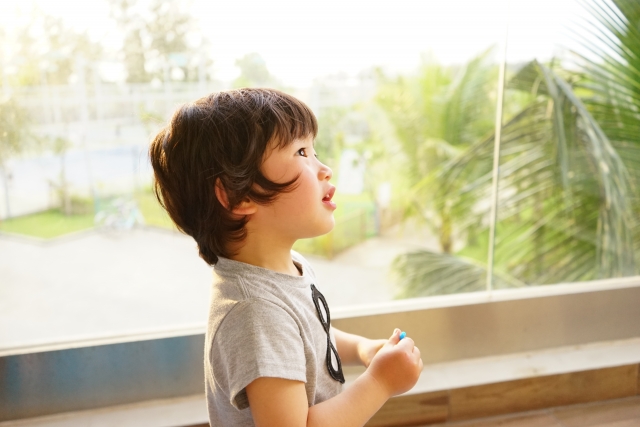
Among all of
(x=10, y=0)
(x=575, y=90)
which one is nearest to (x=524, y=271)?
(x=575, y=90)

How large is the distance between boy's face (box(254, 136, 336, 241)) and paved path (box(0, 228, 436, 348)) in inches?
20.8

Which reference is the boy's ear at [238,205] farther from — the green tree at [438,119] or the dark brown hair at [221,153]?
the green tree at [438,119]

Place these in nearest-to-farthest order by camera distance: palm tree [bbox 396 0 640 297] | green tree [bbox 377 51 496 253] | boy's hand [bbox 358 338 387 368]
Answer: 1. boy's hand [bbox 358 338 387 368]
2. palm tree [bbox 396 0 640 297]
3. green tree [bbox 377 51 496 253]

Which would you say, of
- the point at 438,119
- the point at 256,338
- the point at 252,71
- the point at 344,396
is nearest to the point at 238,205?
the point at 256,338

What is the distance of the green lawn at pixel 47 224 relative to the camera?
46.6 inches

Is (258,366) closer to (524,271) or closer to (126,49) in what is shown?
(126,49)

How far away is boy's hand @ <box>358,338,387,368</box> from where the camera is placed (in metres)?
0.98

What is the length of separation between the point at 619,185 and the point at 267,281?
44.4 inches

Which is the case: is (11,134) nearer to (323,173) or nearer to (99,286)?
(99,286)

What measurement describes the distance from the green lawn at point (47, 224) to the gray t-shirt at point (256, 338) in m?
0.53

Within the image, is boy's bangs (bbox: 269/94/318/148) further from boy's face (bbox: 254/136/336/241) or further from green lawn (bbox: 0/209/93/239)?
green lawn (bbox: 0/209/93/239)

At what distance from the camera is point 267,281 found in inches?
33.0

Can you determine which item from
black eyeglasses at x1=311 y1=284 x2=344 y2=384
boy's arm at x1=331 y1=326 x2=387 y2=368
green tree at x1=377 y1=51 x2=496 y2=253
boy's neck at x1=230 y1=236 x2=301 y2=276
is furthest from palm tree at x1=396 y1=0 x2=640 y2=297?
boy's neck at x1=230 y1=236 x2=301 y2=276

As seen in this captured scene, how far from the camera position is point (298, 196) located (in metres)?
0.83
